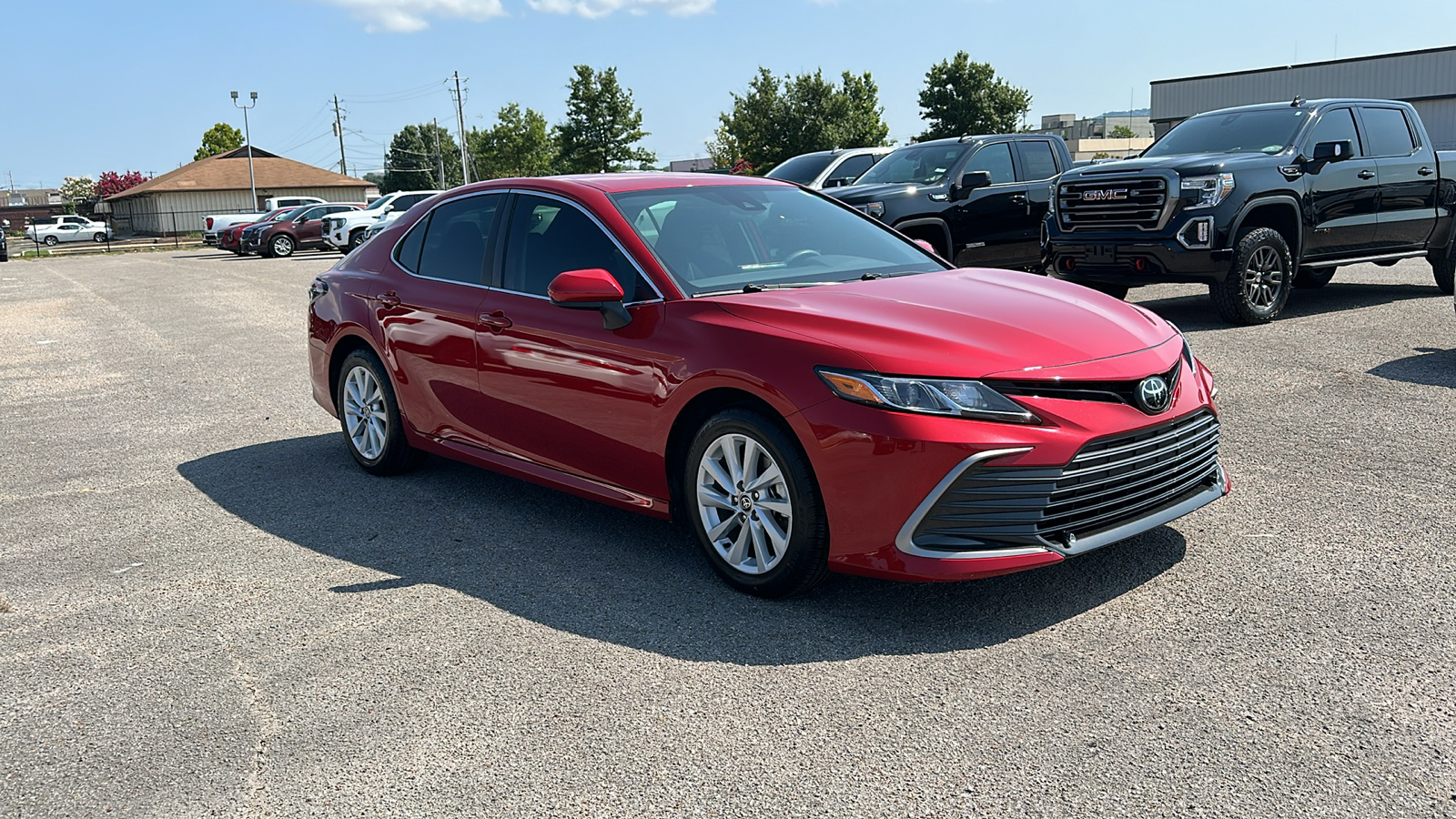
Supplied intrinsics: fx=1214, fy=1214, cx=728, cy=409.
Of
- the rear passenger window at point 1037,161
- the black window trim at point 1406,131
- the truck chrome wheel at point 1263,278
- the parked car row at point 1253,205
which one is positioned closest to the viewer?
the parked car row at point 1253,205

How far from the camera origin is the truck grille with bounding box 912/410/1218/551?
157 inches

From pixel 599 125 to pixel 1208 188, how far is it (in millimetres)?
74065

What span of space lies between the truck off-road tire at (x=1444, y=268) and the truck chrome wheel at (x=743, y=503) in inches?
422

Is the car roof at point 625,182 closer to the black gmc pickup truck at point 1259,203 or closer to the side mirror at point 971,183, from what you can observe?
the black gmc pickup truck at point 1259,203

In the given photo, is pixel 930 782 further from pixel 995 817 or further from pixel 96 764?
pixel 96 764

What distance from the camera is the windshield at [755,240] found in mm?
5078

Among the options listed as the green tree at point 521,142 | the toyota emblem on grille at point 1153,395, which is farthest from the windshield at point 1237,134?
the green tree at point 521,142

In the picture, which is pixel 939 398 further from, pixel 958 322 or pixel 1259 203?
pixel 1259 203

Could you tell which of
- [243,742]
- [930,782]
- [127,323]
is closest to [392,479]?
[243,742]

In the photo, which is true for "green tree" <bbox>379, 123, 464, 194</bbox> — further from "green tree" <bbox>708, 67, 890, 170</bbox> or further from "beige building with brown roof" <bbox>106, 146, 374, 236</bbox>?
"green tree" <bbox>708, 67, 890, 170</bbox>

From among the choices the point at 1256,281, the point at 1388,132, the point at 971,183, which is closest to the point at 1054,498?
the point at 1256,281

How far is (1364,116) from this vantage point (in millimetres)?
11766

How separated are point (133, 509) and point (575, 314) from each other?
281 centimetres

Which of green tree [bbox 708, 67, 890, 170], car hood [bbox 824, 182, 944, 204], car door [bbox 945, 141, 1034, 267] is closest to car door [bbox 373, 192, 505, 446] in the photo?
car hood [bbox 824, 182, 944, 204]
